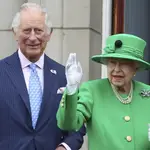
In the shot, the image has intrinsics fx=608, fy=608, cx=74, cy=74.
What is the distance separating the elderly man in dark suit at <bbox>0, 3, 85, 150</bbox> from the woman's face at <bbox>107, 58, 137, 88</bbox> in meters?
0.42

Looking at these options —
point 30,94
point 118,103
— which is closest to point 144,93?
point 118,103

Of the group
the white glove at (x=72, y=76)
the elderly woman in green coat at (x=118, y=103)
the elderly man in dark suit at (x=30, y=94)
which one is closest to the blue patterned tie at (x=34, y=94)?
the elderly man in dark suit at (x=30, y=94)

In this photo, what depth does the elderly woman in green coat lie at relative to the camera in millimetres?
3641

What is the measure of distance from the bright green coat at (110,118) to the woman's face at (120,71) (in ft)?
0.26

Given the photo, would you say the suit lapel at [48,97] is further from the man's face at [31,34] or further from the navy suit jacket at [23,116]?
the man's face at [31,34]

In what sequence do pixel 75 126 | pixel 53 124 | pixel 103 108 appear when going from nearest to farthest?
pixel 75 126
pixel 103 108
pixel 53 124

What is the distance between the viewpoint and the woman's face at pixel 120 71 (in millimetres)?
3715

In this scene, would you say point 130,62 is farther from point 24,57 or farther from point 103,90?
point 24,57

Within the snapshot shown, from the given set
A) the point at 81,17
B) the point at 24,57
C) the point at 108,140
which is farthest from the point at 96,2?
the point at 108,140

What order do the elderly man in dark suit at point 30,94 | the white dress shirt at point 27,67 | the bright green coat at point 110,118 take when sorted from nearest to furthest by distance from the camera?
the bright green coat at point 110,118, the elderly man in dark suit at point 30,94, the white dress shirt at point 27,67

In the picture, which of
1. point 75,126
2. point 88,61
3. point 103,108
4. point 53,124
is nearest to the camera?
point 75,126

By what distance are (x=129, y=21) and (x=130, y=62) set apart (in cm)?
255

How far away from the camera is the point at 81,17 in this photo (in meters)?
6.10

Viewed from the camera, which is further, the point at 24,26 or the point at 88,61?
the point at 88,61
